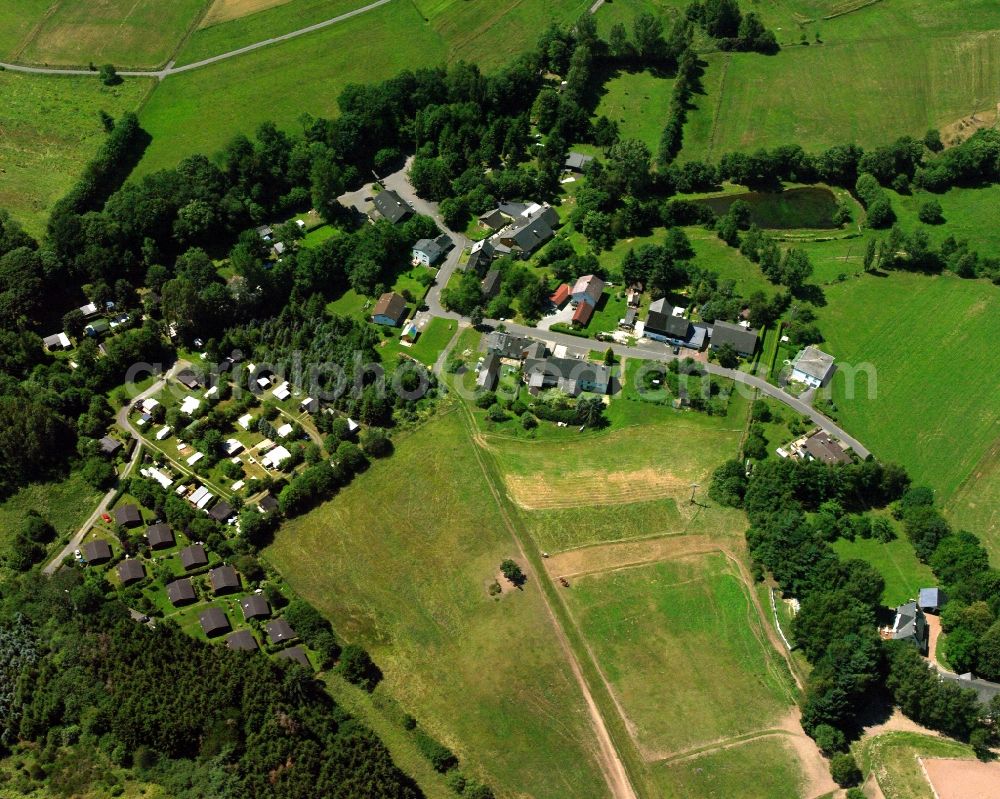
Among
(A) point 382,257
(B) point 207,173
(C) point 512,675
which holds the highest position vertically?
(B) point 207,173

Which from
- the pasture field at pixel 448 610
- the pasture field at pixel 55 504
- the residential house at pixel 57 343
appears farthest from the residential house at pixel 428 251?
the pasture field at pixel 55 504

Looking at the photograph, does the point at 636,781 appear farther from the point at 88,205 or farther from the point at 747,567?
the point at 88,205

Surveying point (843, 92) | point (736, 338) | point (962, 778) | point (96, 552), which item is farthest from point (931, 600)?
point (843, 92)

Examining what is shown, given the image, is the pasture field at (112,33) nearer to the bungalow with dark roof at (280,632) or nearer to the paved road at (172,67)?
the paved road at (172,67)

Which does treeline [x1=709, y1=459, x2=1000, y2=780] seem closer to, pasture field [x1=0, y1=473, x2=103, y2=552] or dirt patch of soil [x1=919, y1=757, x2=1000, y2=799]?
dirt patch of soil [x1=919, y1=757, x2=1000, y2=799]

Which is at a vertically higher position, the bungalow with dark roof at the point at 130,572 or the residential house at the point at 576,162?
the residential house at the point at 576,162

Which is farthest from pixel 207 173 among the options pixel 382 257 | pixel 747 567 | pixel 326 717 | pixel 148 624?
pixel 747 567
